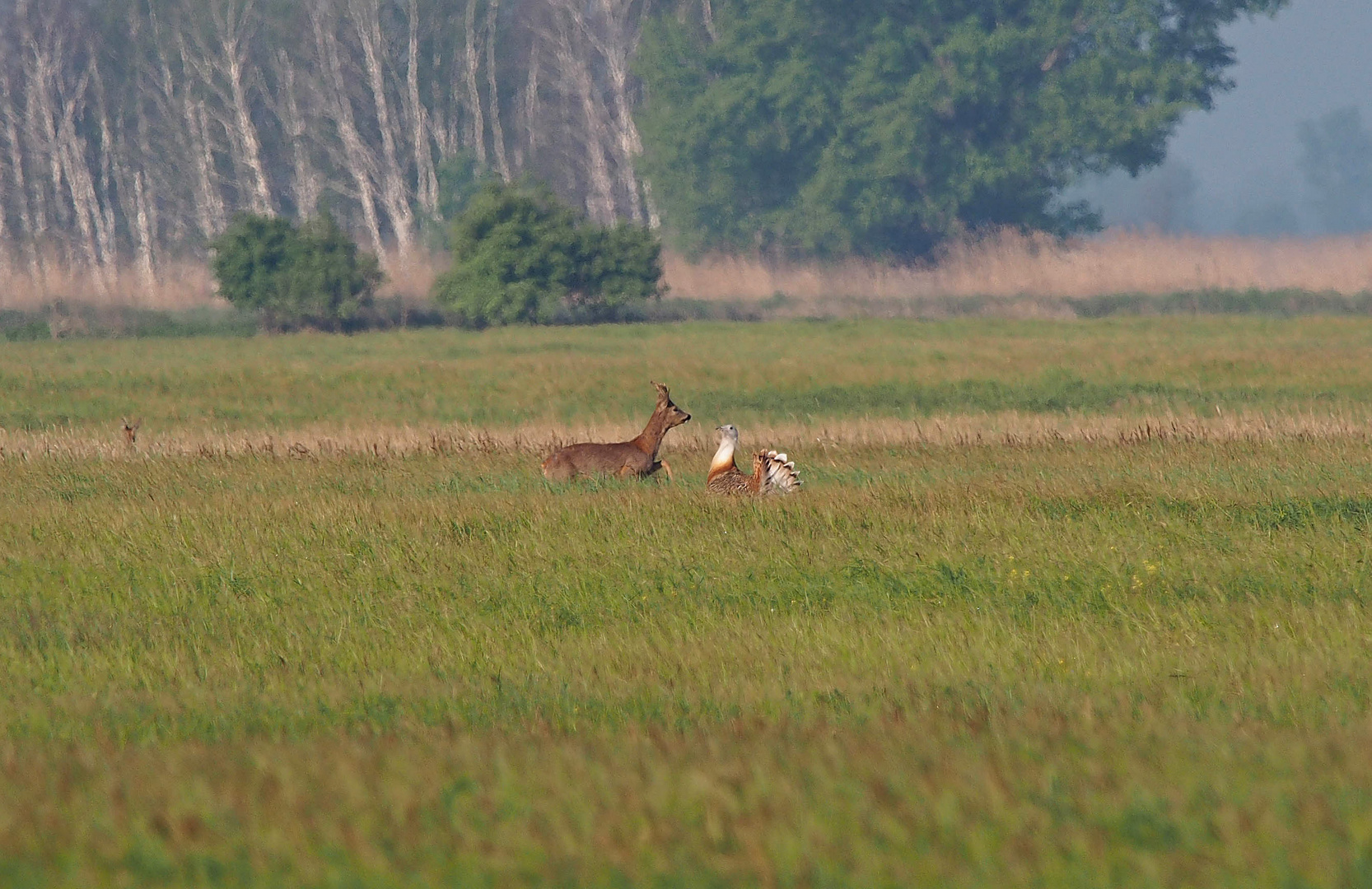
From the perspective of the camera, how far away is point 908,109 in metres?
65.6

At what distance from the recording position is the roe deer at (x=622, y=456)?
18.0 m

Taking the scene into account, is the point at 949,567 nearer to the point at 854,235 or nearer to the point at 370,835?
the point at 370,835

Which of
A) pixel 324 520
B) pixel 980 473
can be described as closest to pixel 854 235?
pixel 980 473

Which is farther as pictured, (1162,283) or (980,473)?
(1162,283)

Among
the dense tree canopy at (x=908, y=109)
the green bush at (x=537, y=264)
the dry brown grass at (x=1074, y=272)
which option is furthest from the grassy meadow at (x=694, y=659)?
the dense tree canopy at (x=908, y=109)

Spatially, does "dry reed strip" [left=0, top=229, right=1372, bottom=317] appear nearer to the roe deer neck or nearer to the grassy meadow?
the grassy meadow

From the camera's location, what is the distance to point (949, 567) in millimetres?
12352

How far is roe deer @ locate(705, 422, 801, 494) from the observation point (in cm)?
1578

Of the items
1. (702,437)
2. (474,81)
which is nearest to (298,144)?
(474,81)

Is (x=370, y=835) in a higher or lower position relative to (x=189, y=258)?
lower

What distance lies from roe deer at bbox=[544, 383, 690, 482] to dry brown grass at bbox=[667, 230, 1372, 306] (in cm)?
3801

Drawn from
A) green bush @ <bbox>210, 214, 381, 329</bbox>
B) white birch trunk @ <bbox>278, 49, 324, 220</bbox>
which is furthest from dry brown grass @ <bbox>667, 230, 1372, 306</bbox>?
white birch trunk @ <bbox>278, 49, 324, 220</bbox>

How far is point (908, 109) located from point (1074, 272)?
1122 centimetres

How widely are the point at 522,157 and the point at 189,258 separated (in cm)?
1781
